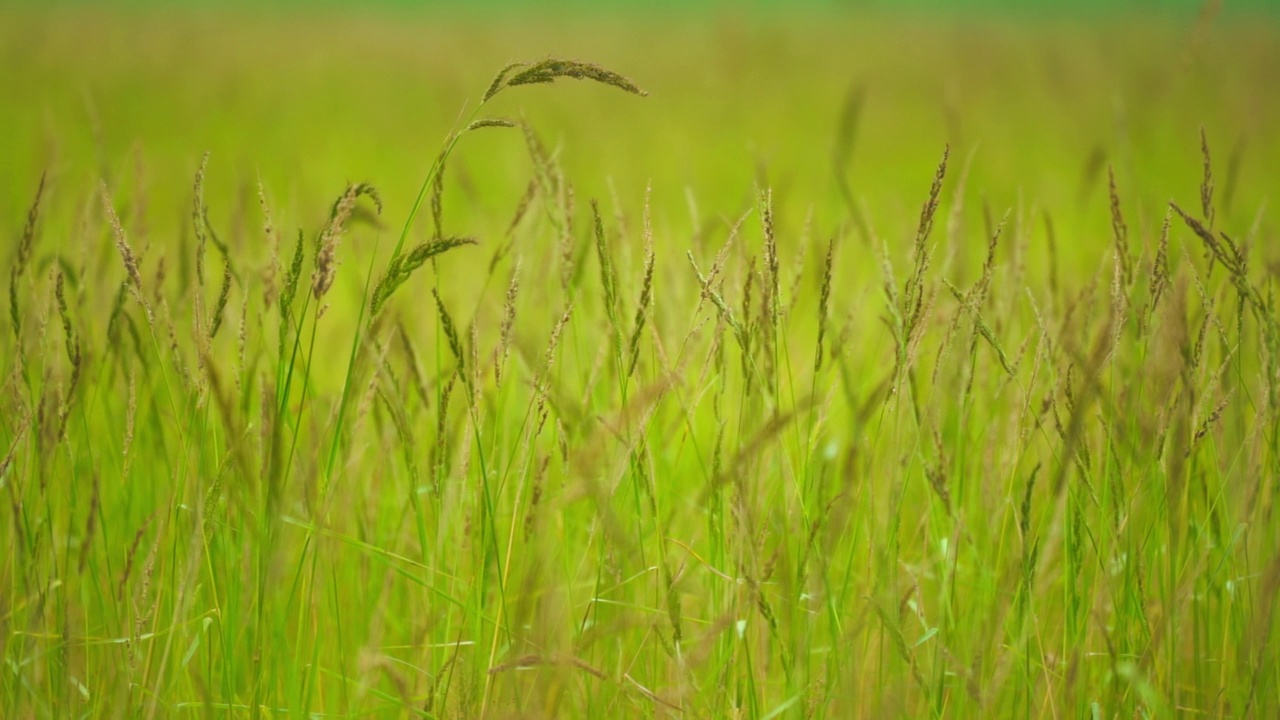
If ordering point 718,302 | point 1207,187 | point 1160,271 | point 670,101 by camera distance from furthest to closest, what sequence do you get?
1. point 670,101
2. point 1207,187
3. point 1160,271
4. point 718,302

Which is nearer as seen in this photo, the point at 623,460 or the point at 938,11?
the point at 623,460

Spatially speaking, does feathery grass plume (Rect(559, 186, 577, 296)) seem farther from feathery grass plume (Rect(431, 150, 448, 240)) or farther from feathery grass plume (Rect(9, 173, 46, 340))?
feathery grass plume (Rect(9, 173, 46, 340))

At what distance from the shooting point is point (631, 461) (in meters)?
1.12

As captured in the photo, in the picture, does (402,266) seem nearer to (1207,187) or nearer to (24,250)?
(24,250)

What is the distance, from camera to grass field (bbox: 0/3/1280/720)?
3.40ft

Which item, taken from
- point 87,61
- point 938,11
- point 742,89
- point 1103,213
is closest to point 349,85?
point 87,61

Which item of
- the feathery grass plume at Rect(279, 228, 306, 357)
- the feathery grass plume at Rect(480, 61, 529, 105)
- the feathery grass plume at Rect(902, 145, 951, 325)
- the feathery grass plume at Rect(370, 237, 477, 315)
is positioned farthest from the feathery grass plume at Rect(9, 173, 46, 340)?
the feathery grass plume at Rect(902, 145, 951, 325)

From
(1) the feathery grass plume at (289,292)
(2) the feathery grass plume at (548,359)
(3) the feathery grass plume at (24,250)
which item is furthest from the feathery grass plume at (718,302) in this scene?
(3) the feathery grass plume at (24,250)

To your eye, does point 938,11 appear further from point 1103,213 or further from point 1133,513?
point 1133,513

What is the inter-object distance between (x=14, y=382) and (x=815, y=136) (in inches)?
248

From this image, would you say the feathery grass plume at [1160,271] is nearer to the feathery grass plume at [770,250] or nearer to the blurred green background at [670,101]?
the feathery grass plume at [770,250]

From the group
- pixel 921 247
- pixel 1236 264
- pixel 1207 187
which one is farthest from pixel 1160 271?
pixel 921 247

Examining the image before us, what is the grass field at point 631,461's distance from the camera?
3.40ft

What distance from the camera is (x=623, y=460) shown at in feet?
3.67
